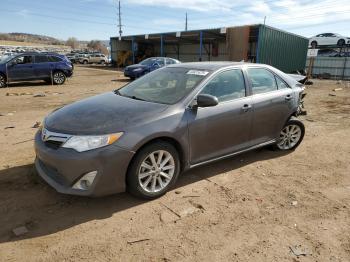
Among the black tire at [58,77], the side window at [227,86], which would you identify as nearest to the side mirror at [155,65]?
the black tire at [58,77]

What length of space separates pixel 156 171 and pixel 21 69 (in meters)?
14.4

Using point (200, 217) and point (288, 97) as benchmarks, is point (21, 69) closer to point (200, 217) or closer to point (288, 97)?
point (288, 97)

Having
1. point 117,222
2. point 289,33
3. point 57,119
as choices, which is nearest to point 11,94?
point 57,119

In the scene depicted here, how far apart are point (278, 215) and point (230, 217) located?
556 millimetres

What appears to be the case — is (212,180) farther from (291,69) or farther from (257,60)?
(291,69)

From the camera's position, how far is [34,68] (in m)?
16.1

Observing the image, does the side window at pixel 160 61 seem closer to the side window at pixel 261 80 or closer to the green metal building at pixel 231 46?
the green metal building at pixel 231 46

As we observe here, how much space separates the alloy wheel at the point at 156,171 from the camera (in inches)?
146

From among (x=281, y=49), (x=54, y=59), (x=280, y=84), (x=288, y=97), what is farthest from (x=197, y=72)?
(x=281, y=49)

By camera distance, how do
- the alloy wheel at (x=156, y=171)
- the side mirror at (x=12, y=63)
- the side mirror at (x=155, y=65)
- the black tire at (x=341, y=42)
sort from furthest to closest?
the black tire at (x=341, y=42), the side mirror at (x=155, y=65), the side mirror at (x=12, y=63), the alloy wheel at (x=156, y=171)

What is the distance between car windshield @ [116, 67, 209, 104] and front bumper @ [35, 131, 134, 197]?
41.9 inches

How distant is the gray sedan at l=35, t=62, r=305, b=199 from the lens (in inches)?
133

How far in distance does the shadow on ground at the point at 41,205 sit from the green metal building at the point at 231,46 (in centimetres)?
2413

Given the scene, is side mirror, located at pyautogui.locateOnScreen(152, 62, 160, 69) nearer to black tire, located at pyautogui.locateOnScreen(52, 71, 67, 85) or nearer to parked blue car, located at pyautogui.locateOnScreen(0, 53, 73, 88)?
parked blue car, located at pyautogui.locateOnScreen(0, 53, 73, 88)
